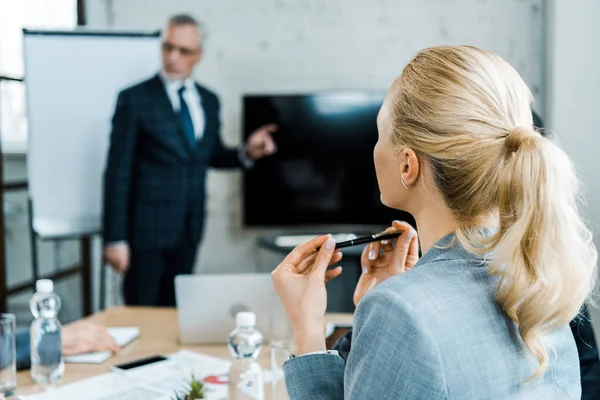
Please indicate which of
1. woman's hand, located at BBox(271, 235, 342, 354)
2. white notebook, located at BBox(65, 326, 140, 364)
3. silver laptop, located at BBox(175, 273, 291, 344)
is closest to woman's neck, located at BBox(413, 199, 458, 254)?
woman's hand, located at BBox(271, 235, 342, 354)

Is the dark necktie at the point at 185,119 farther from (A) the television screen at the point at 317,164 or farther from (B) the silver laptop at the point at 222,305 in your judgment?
(B) the silver laptop at the point at 222,305

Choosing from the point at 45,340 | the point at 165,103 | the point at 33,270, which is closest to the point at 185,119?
the point at 165,103

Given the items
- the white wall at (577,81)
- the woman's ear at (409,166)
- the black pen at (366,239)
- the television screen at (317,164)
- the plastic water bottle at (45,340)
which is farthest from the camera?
the television screen at (317,164)

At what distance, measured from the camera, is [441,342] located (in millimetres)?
766

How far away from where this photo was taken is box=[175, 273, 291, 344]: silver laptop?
1520 mm

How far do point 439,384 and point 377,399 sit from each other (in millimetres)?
75

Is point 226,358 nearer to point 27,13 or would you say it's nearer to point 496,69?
point 496,69

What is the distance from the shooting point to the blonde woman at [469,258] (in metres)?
0.77

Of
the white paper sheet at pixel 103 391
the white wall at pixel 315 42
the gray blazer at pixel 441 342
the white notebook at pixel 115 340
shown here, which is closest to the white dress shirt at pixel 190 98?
the white wall at pixel 315 42

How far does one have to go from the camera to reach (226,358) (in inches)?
58.9

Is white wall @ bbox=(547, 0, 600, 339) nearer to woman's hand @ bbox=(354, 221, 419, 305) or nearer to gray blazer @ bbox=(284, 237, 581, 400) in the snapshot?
woman's hand @ bbox=(354, 221, 419, 305)

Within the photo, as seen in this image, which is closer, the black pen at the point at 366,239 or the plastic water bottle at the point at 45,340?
the black pen at the point at 366,239

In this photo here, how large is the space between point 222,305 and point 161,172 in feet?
5.48

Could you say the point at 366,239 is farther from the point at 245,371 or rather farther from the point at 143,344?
the point at 143,344
